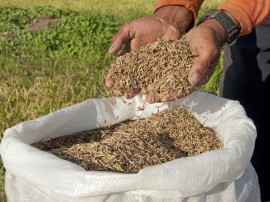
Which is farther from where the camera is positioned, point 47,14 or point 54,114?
point 47,14

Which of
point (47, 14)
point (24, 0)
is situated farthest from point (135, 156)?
point (24, 0)

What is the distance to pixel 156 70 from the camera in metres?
2.14

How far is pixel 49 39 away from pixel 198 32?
4.35 m

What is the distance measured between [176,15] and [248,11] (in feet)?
1.11

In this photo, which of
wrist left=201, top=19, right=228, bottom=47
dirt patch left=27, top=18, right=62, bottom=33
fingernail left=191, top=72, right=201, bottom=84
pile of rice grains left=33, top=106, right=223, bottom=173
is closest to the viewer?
pile of rice grains left=33, top=106, right=223, bottom=173

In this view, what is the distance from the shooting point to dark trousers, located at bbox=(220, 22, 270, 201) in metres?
2.86

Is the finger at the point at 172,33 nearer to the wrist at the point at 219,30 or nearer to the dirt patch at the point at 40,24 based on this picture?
the wrist at the point at 219,30

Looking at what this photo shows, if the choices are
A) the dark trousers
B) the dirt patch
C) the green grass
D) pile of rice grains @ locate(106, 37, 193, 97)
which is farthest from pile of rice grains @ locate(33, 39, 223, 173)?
the dirt patch

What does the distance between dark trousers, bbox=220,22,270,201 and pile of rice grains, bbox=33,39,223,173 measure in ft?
2.28

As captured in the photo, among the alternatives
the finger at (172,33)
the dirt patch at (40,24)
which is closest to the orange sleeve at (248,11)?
the finger at (172,33)

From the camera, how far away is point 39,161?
1.70 metres

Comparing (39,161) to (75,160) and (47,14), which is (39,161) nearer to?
(75,160)

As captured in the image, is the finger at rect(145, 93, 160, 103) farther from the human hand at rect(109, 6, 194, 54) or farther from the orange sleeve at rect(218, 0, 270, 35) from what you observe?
the orange sleeve at rect(218, 0, 270, 35)

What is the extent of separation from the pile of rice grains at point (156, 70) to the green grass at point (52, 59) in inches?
39.5
